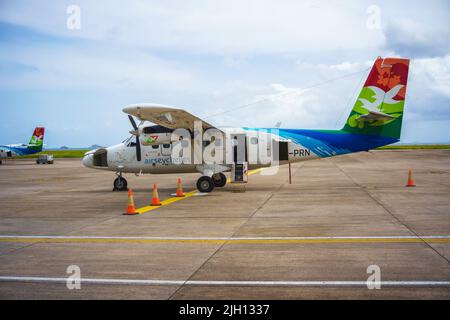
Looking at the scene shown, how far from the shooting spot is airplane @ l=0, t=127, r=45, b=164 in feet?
191

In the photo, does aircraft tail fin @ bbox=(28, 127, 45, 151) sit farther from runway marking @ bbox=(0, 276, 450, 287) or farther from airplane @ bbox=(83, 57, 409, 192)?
runway marking @ bbox=(0, 276, 450, 287)

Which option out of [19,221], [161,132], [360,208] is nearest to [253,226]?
[360,208]

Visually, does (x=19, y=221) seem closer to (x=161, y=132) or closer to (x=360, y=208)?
(x=161, y=132)

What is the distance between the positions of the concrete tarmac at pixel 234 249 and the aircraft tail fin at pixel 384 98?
4.21m

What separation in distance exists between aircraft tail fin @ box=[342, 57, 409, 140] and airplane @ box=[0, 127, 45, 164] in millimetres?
51870

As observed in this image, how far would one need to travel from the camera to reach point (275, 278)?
6.43 metres

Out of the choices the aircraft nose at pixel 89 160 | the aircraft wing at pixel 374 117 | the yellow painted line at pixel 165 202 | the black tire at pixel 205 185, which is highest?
the aircraft wing at pixel 374 117

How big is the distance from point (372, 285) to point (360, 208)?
7.53 metres

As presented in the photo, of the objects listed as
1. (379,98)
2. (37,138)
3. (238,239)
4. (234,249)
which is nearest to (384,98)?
(379,98)

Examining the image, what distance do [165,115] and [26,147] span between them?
49.5 metres

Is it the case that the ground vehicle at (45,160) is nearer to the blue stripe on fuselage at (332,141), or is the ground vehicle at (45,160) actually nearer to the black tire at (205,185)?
the black tire at (205,185)

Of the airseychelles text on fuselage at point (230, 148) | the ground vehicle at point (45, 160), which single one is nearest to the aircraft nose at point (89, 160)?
the airseychelles text on fuselage at point (230, 148)

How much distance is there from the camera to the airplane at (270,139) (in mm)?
18578
